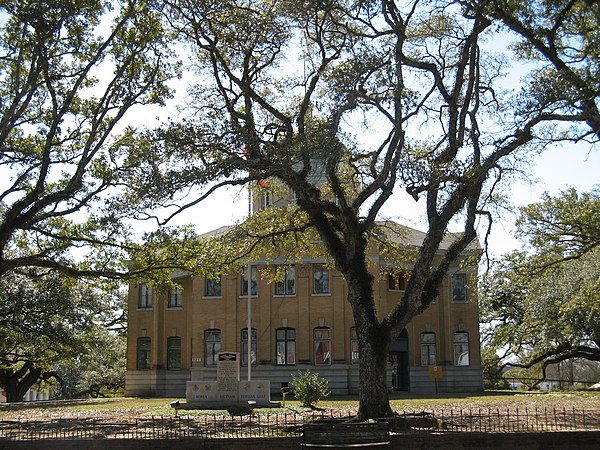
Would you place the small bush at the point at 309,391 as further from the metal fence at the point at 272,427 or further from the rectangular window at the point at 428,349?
the rectangular window at the point at 428,349

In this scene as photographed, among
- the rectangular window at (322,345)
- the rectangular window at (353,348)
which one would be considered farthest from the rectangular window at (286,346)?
the rectangular window at (353,348)

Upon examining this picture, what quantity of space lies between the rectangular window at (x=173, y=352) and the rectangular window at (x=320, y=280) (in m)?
10.3

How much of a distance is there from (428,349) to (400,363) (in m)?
1.98

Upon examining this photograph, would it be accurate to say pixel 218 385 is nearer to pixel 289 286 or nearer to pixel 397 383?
pixel 289 286

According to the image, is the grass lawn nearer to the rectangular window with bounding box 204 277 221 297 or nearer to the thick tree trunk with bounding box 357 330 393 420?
the thick tree trunk with bounding box 357 330 393 420

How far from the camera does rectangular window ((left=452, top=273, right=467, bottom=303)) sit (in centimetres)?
4834

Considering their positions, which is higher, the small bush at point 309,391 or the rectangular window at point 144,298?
the rectangular window at point 144,298

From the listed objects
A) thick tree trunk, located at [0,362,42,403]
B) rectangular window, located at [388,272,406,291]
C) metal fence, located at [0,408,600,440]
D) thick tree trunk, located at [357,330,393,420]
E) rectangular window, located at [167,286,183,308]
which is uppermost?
rectangular window, located at [388,272,406,291]

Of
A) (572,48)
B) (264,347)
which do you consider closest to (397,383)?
(264,347)

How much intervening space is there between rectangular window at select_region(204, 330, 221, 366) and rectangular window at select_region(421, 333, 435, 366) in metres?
12.6

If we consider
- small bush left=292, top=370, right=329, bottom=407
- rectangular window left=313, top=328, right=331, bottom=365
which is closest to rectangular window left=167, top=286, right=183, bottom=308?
rectangular window left=313, top=328, right=331, bottom=365

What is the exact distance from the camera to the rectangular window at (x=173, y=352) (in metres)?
49.3

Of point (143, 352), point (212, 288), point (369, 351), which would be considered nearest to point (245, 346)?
point (212, 288)

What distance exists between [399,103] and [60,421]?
14.1 m
